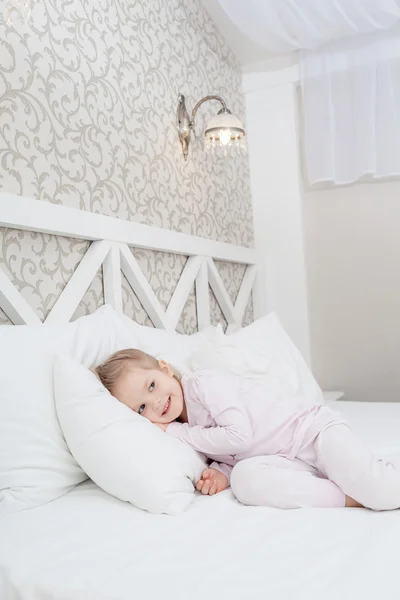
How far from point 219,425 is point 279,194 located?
181 centimetres

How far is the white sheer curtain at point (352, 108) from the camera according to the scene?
256 cm

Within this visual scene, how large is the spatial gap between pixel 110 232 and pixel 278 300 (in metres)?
1.30

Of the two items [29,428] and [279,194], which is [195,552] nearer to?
[29,428]

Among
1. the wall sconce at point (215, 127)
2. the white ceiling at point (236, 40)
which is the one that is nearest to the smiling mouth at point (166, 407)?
the wall sconce at point (215, 127)

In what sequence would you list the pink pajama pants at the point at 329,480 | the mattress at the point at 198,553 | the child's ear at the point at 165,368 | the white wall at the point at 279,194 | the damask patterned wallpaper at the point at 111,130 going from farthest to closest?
the white wall at the point at 279,194, the damask patterned wallpaper at the point at 111,130, the child's ear at the point at 165,368, the pink pajama pants at the point at 329,480, the mattress at the point at 198,553

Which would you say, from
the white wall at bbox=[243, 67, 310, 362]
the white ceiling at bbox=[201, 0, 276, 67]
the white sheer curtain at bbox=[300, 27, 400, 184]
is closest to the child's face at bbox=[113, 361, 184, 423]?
the white wall at bbox=[243, 67, 310, 362]

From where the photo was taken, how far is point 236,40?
2.77 meters

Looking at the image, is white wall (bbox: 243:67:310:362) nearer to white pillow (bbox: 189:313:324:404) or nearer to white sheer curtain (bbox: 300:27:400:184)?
white sheer curtain (bbox: 300:27:400:184)

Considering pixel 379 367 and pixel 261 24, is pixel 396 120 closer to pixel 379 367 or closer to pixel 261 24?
pixel 261 24

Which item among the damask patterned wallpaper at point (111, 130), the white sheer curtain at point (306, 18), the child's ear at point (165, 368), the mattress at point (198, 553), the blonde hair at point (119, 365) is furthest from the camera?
the white sheer curtain at point (306, 18)

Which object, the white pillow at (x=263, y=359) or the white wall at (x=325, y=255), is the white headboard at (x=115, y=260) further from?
the white wall at (x=325, y=255)

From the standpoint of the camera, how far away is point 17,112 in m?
1.53

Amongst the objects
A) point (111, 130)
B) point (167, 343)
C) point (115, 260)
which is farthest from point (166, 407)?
point (111, 130)

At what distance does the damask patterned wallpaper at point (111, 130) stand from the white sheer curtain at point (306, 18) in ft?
0.73
